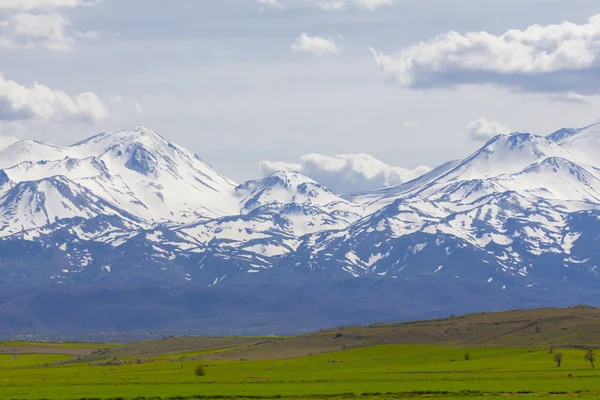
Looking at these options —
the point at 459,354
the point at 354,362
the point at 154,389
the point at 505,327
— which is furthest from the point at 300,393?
the point at 505,327

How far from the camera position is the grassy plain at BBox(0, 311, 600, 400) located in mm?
92875

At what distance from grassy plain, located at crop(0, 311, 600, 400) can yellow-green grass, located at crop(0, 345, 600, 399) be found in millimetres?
104

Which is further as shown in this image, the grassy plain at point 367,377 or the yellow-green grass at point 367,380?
the yellow-green grass at point 367,380

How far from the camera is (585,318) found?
19562 centimetres

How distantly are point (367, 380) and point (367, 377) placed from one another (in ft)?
21.5

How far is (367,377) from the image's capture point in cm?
12006

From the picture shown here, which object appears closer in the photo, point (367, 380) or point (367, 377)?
point (367, 380)

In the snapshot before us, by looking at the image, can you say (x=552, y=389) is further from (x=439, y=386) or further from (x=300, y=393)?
(x=300, y=393)

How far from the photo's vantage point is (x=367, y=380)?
4471 inches

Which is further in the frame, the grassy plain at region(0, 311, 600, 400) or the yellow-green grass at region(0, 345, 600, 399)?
the yellow-green grass at region(0, 345, 600, 399)

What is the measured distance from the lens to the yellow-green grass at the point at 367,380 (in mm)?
93062

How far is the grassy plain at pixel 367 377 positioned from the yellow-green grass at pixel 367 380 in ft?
0.34

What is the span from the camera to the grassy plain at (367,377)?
92.9m

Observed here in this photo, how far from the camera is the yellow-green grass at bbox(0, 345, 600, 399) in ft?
305
